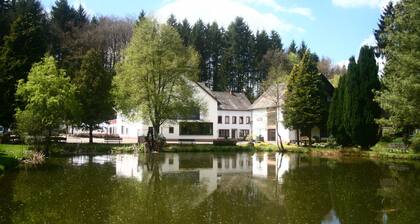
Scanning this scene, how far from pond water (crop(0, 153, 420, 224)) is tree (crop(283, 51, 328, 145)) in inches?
948

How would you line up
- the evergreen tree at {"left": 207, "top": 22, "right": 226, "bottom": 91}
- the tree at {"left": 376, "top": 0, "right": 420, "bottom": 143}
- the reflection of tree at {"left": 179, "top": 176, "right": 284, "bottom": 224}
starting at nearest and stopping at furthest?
the reflection of tree at {"left": 179, "top": 176, "right": 284, "bottom": 224}
the tree at {"left": 376, "top": 0, "right": 420, "bottom": 143}
the evergreen tree at {"left": 207, "top": 22, "right": 226, "bottom": 91}

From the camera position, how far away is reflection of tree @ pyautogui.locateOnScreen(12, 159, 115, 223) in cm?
1241

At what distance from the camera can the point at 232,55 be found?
88.2m

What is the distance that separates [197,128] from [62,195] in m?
45.9

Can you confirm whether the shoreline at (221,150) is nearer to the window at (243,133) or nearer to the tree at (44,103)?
the tree at (44,103)

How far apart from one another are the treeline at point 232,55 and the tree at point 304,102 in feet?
115

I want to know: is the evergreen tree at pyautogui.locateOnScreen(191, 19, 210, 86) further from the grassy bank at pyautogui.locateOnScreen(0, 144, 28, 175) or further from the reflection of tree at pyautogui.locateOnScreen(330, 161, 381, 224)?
the reflection of tree at pyautogui.locateOnScreen(330, 161, 381, 224)

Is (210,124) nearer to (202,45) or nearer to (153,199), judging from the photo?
(202,45)

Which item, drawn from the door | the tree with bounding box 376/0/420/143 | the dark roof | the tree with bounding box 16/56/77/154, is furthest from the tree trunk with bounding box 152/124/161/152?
the door

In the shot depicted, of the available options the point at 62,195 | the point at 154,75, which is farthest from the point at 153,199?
the point at 154,75

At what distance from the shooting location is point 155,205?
14.5 meters

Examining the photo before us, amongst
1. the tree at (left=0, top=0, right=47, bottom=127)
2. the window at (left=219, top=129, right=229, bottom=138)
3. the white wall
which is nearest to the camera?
the tree at (left=0, top=0, right=47, bottom=127)

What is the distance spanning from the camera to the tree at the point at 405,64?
26.4 metres

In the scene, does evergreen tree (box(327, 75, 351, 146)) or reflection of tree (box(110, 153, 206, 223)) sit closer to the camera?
reflection of tree (box(110, 153, 206, 223))
